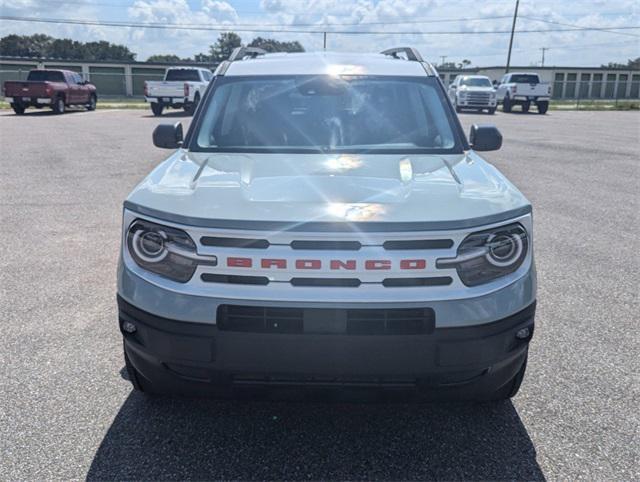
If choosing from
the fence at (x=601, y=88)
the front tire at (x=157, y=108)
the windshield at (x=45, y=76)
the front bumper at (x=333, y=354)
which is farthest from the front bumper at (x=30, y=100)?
the fence at (x=601, y=88)

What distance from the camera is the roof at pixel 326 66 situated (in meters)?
3.94

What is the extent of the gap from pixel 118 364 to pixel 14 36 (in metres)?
111

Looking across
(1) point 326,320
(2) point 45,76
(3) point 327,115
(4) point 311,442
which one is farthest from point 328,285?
(2) point 45,76

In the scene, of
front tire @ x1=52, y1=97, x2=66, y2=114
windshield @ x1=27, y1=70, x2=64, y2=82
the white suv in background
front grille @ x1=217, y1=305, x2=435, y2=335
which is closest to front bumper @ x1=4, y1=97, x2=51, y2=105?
front tire @ x1=52, y1=97, x2=66, y2=114

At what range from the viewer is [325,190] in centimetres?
250

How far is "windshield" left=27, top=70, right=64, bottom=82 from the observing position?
25.2 m

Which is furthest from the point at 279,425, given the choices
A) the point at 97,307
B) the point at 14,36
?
the point at 14,36

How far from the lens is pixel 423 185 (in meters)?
2.62

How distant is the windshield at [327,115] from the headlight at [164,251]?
4.06ft

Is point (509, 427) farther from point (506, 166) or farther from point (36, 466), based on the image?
point (506, 166)

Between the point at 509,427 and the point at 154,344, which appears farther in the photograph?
the point at 509,427

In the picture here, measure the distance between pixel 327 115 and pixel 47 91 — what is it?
2386cm

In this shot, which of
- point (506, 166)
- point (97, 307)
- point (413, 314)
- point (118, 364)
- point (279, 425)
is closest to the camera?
point (413, 314)

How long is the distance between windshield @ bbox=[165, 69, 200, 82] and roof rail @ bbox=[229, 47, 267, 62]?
22.2 meters
